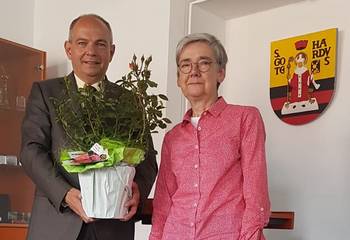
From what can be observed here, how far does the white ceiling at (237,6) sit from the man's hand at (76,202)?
1384mm

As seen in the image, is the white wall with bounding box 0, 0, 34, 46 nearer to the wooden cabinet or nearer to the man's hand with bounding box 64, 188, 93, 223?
the wooden cabinet

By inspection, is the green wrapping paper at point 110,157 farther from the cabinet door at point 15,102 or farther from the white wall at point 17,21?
the white wall at point 17,21

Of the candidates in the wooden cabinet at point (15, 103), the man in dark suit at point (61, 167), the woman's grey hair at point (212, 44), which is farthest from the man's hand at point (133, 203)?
the wooden cabinet at point (15, 103)

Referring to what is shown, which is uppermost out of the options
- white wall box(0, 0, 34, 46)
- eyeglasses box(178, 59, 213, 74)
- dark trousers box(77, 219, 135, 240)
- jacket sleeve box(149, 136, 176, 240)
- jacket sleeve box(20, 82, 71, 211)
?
white wall box(0, 0, 34, 46)

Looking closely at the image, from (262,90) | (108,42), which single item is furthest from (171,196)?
(262,90)

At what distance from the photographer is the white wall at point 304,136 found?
90.6 inches

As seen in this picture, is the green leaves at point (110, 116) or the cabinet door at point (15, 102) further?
the cabinet door at point (15, 102)

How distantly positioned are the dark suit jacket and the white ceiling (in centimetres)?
110

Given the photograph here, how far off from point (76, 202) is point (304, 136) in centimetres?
125

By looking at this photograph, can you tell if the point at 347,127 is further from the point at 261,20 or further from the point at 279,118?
the point at 261,20

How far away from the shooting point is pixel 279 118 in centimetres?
252

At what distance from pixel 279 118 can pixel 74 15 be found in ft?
4.04

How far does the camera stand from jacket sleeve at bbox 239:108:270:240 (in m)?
1.41

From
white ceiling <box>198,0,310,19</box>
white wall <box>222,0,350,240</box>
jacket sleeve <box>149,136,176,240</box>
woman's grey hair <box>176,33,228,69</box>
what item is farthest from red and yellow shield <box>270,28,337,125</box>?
jacket sleeve <box>149,136,176,240</box>
